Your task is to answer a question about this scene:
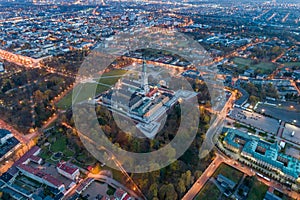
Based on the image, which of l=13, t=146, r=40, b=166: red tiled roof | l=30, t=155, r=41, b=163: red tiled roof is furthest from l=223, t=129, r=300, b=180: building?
l=13, t=146, r=40, b=166: red tiled roof

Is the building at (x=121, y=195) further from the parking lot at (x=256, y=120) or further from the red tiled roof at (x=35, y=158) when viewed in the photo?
the parking lot at (x=256, y=120)

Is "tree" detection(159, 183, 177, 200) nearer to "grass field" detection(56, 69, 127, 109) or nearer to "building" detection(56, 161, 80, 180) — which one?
"building" detection(56, 161, 80, 180)

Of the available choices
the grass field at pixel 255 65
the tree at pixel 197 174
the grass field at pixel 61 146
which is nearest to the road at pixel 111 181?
the grass field at pixel 61 146

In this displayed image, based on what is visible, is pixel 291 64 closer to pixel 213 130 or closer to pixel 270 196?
pixel 213 130

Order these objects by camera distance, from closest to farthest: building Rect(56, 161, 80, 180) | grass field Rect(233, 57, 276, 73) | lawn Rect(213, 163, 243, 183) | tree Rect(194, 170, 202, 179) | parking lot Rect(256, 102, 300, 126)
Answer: tree Rect(194, 170, 202, 179)
building Rect(56, 161, 80, 180)
lawn Rect(213, 163, 243, 183)
parking lot Rect(256, 102, 300, 126)
grass field Rect(233, 57, 276, 73)

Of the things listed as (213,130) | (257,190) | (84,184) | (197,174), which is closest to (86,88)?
(84,184)
